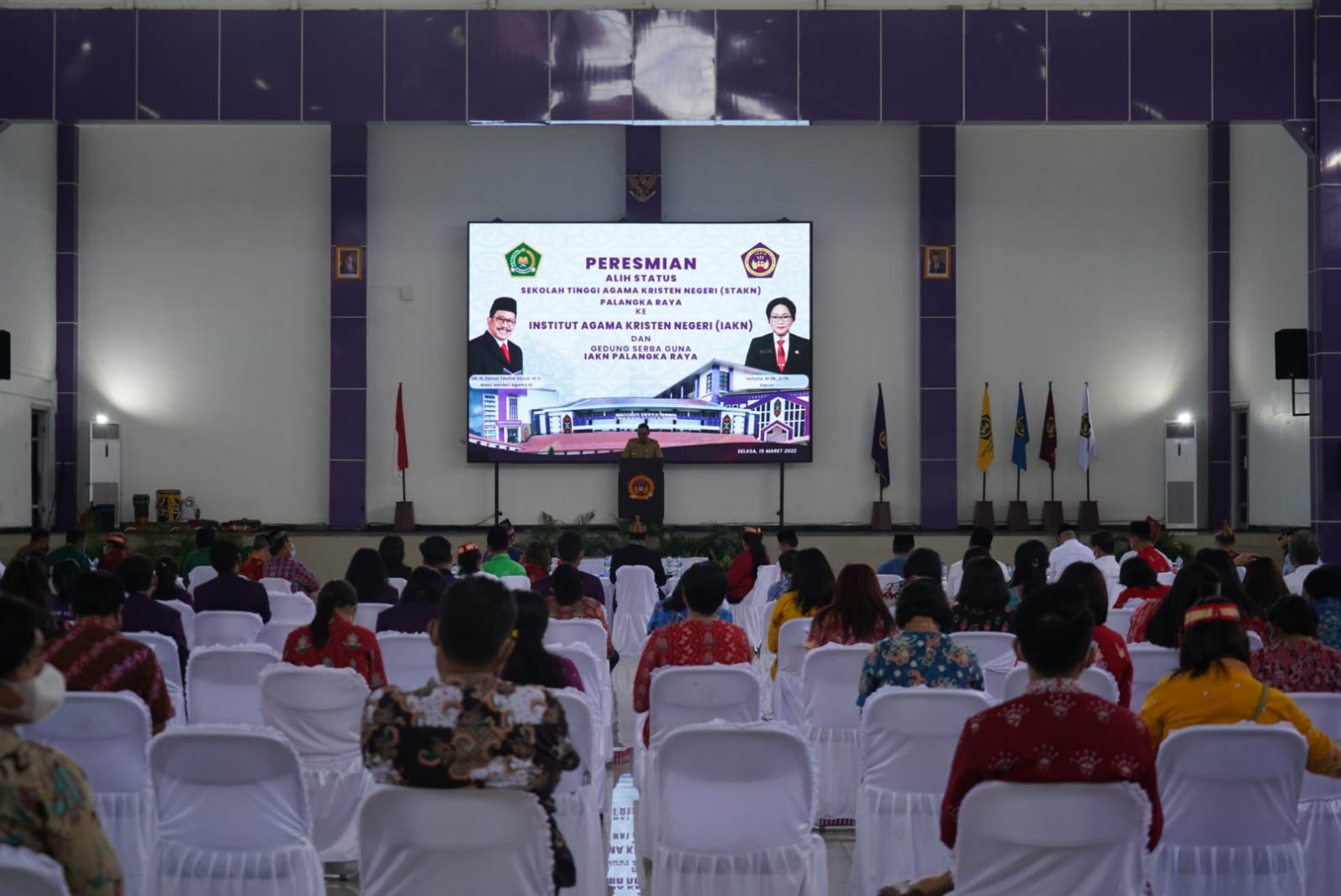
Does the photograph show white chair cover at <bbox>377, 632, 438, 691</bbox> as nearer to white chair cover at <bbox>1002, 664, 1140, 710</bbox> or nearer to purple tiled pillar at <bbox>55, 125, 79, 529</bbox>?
white chair cover at <bbox>1002, 664, 1140, 710</bbox>

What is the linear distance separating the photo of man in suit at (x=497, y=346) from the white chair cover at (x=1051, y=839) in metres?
12.8

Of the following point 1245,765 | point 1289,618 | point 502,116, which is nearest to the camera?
point 1245,765

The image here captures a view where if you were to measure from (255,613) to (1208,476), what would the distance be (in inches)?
489

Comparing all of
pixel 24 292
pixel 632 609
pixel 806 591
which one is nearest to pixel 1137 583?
pixel 806 591

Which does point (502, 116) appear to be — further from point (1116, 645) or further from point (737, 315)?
point (1116, 645)

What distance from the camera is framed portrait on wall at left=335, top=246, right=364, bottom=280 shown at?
15.2 m

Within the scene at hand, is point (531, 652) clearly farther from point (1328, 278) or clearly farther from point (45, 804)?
point (1328, 278)

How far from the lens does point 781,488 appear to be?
1452cm

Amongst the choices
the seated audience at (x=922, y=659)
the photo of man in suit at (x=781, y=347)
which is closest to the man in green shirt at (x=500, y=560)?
the seated audience at (x=922, y=659)

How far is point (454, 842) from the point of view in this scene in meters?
2.45

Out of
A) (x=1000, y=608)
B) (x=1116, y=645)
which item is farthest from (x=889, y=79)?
(x=1116, y=645)

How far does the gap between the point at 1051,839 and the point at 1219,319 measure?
1437cm

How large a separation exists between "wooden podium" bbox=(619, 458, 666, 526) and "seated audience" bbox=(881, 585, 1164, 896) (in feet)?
36.2

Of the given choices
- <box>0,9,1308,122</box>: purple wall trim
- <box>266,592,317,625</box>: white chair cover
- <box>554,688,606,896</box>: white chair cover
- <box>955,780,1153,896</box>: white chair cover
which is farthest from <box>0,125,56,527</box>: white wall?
<box>955,780,1153,896</box>: white chair cover
